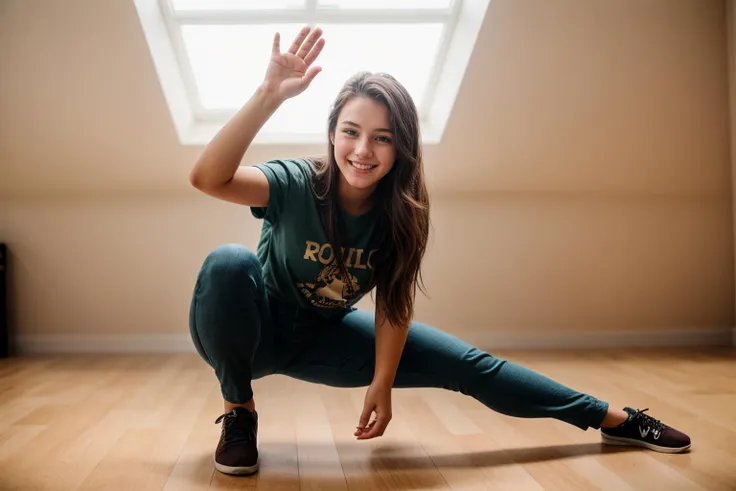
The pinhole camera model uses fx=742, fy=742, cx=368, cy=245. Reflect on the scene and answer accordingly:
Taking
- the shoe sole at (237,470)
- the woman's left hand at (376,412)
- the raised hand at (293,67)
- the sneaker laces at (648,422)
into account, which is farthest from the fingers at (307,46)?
the sneaker laces at (648,422)

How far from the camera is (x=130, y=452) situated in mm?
1840

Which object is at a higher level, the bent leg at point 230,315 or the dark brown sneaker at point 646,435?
the bent leg at point 230,315

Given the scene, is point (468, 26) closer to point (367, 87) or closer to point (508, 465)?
point (367, 87)

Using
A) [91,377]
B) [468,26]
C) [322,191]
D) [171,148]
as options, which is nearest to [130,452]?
[322,191]

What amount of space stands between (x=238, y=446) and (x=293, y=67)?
0.84 m

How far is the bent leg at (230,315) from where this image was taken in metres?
1.61

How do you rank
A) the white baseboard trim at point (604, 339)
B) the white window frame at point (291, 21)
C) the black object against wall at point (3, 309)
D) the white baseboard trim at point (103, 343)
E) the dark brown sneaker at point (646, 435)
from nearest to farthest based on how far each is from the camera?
the dark brown sneaker at point (646, 435) < the white window frame at point (291, 21) < the black object against wall at point (3, 309) < the white baseboard trim at point (103, 343) < the white baseboard trim at point (604, 339)

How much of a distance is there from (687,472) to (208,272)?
114 centimetres

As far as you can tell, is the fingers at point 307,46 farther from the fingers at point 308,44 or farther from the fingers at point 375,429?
the fingers at point 375,429

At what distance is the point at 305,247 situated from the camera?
1672 mm

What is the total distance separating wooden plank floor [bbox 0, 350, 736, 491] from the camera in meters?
1.60

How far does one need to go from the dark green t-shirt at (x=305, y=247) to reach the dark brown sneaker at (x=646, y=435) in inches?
28.6

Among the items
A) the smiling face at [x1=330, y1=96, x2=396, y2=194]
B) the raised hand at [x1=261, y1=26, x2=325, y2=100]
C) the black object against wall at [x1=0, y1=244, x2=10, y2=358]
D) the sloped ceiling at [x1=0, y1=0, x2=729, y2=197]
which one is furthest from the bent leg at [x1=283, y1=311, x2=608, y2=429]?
the black object against wall at [x1=0, y1=244, x2=10, y2=358]

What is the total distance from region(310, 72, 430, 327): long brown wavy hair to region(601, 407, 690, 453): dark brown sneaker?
0.62 m
